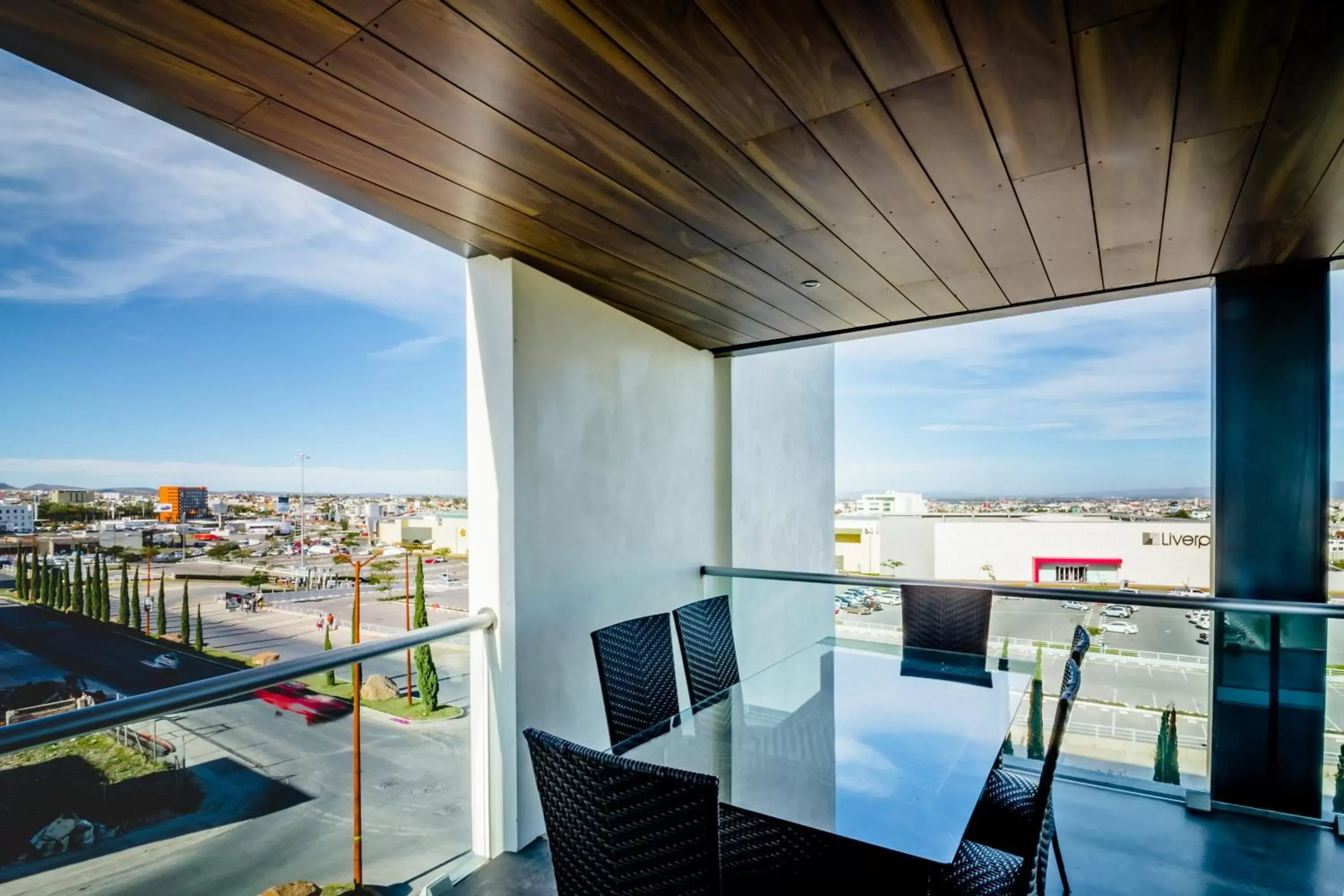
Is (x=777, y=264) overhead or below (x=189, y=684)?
overhead

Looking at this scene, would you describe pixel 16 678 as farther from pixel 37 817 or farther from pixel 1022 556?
pixel 1022 556

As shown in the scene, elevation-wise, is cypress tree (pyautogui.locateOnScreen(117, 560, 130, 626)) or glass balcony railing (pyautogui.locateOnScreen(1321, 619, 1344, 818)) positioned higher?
cypress tree (pyautogui.locateOnScreen(117, 560, 130, 626))

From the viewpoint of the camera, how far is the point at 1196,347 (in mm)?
3379

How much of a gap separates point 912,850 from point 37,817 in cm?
196

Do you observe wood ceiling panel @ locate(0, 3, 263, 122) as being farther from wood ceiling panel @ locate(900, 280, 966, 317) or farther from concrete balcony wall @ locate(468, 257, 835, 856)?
wood ceiling panel @ locate(900, 280, 966, 317)

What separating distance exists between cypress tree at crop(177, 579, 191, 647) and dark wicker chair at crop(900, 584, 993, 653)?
3.04 meters

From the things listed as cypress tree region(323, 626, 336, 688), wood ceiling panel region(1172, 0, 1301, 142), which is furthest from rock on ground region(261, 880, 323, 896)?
wood ceiling panel region(1172, 0, 1301, 142)

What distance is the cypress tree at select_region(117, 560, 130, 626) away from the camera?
1.74 meters

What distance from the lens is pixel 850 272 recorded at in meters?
2.98

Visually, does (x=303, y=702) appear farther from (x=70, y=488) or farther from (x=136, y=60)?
(x=136, y=60)

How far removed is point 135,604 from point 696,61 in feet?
6.36

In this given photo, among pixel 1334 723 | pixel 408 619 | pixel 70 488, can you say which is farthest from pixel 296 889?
pixel 1334 723

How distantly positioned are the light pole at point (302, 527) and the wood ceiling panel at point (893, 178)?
1.98 metres

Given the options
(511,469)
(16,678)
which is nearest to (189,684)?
(16,678)
